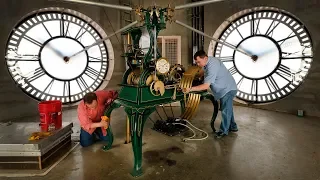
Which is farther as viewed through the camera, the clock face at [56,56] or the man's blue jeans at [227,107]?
the clock face at [56,56]

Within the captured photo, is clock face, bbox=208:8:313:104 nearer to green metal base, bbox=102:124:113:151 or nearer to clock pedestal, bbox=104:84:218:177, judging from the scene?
clock pedestal, bbox=104:84:218:177

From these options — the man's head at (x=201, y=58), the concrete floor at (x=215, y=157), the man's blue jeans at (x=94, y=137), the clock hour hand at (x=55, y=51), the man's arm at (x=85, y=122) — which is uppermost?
the clock hour hand at (x=55, y=51)

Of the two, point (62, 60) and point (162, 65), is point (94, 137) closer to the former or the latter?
point (162, 65)

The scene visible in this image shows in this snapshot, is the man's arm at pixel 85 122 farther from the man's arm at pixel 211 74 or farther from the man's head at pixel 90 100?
the man's arm at pixel 211 74

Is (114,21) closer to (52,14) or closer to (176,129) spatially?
(52,14)

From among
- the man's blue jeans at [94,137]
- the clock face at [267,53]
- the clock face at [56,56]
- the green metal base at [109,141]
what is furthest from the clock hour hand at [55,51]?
the clock face at [267,53]

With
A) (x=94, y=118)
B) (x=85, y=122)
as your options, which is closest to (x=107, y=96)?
(x=94, y=118)

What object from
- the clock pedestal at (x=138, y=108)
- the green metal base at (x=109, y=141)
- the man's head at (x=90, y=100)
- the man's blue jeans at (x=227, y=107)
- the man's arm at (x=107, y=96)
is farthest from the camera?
the man's blue jeans at (x=227, y=107)

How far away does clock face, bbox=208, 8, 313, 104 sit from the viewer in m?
3.52

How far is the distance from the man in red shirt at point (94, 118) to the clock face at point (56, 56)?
6.52 ft

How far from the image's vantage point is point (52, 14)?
3.80m

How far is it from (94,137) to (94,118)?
1.07ft

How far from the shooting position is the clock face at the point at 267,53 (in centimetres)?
352

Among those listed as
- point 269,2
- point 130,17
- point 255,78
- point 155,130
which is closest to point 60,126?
point 155,130
